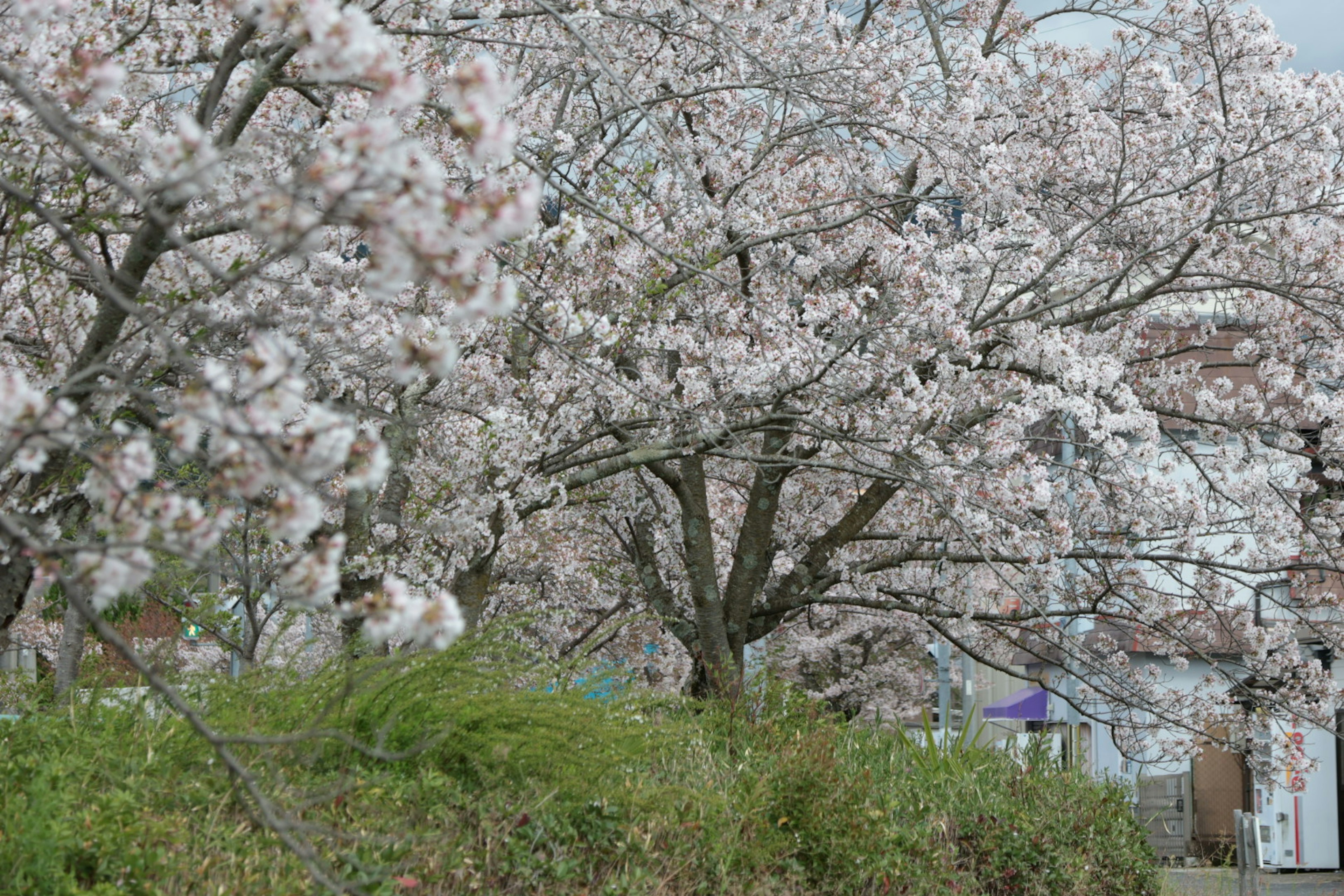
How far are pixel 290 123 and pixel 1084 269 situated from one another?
20.0ft

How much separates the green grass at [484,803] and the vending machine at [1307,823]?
16153 millimetres

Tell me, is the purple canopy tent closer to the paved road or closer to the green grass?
the paved road

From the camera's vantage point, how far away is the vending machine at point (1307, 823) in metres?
20.6

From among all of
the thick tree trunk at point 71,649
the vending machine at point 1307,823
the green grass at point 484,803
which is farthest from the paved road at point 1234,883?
the thick tree trunk at point 71,649

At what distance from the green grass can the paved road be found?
127 inches

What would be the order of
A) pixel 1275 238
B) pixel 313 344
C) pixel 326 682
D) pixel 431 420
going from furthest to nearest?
pixel 1275 238
pixel 431 420
pixel 313 344
pixel 326 682

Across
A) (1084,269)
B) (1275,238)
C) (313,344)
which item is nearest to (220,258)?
(313,344)

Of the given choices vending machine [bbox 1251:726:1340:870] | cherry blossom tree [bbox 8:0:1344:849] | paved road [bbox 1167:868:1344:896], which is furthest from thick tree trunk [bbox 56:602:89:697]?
vending machine [bbox 1251:726:1340:870]

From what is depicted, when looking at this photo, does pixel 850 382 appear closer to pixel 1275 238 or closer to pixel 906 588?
pixel 1275 238

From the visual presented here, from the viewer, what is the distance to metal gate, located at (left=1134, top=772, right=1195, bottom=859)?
17.8m

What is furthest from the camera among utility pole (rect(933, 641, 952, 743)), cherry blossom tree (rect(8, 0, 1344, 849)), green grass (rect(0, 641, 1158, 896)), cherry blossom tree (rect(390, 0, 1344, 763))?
utility pole (rect(933, 641, 952, 743))

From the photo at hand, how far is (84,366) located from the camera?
3811mm

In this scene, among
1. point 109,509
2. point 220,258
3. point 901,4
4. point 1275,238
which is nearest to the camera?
point 109,509

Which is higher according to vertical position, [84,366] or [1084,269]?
[1084,269]
